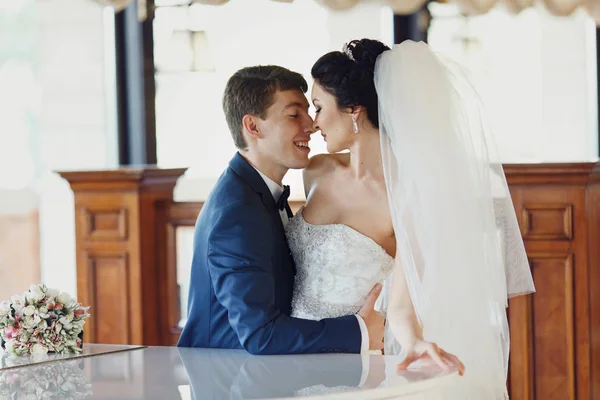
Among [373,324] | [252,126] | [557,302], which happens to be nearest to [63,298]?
[252,126]

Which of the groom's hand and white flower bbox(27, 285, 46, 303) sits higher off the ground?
white flower bbox(27, 285, 46, 303)

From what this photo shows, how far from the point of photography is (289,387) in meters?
2.09

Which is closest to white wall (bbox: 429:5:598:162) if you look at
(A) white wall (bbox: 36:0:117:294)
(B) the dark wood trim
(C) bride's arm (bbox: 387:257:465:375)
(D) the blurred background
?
(D) the blurred background

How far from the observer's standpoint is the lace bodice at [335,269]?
2918mm

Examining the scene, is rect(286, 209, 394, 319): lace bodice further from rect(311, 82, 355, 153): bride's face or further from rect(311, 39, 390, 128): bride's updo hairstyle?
rect(311, 39, 390, 128): bride's updo hairstyle

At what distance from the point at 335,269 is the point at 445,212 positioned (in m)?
0.50

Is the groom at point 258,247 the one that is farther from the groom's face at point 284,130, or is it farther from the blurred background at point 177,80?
the blurred background at point 177,80

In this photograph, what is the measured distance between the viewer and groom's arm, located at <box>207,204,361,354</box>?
2479 millimetres

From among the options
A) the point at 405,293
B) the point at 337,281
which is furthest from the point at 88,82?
the point at 405,293

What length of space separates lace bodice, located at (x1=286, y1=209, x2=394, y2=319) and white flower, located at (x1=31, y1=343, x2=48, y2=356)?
744 millimetres

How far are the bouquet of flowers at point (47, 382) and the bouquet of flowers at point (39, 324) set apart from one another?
134 mm

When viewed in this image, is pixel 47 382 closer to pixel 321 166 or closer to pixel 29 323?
pixel 29 323

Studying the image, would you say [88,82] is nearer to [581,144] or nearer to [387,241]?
[581,144]

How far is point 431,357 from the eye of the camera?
7.37 feet
